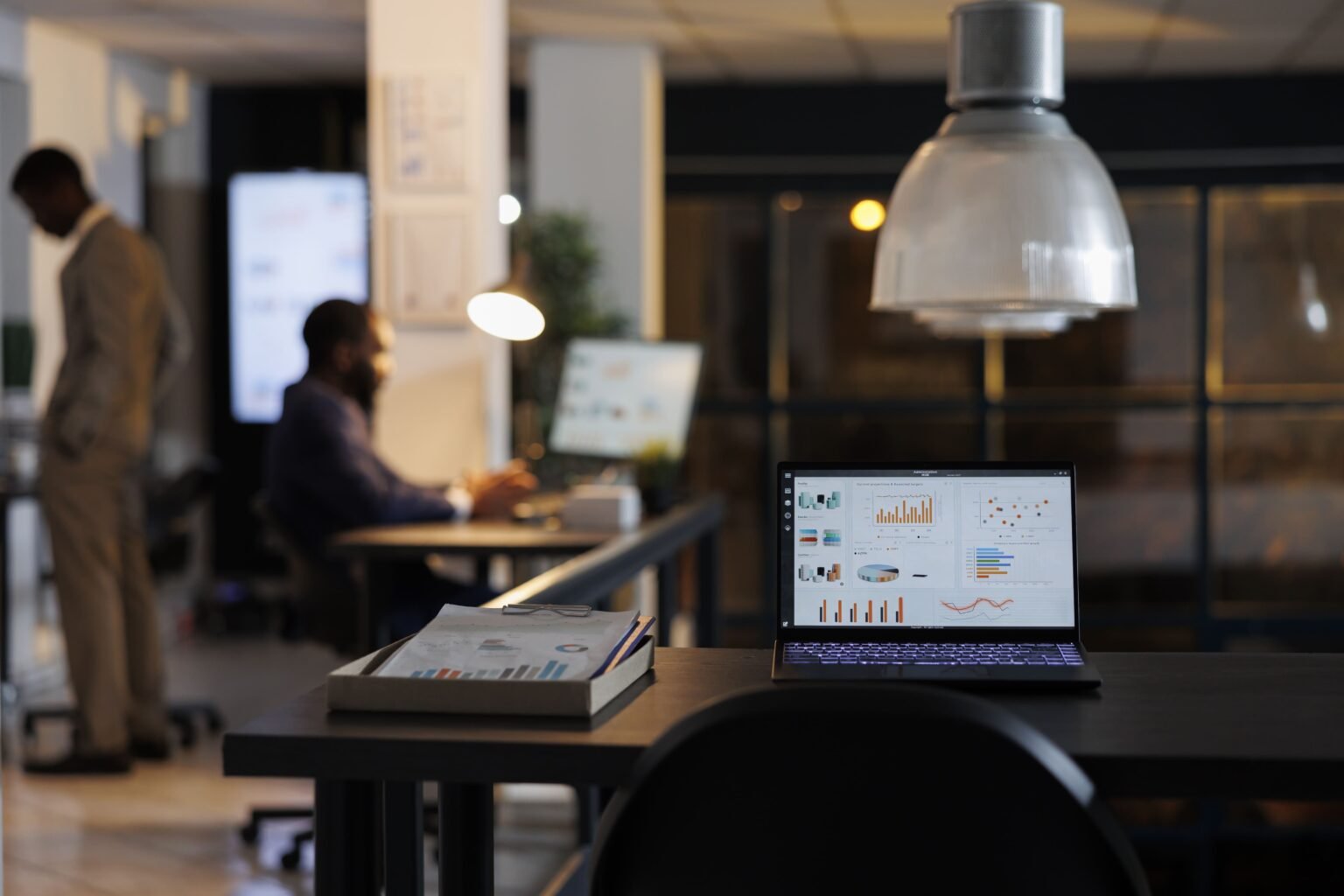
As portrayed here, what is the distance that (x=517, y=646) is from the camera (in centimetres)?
156

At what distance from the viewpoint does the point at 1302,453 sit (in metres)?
7.62

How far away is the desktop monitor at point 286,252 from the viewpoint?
7855 mm

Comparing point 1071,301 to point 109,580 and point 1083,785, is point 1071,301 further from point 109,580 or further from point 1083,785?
point 109,580

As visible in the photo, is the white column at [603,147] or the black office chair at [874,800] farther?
the white column at [603,147]

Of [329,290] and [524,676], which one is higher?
[329,290]

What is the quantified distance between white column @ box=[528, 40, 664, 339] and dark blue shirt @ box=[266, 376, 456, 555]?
3.14 metres

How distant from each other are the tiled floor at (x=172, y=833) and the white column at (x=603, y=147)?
9.38 ft

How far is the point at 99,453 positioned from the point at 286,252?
10.7ft

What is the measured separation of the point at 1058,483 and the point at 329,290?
658 cm

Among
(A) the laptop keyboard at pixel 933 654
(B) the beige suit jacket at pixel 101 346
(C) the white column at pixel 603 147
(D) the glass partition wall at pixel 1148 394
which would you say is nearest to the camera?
(A) the laptop keyboard at pixel 933 654

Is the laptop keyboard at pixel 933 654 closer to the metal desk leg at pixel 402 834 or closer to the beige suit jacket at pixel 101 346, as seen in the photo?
the metal desk leg at pixel 402 834

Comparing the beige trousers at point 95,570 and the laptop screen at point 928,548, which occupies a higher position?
the laptop screen at point 928,548

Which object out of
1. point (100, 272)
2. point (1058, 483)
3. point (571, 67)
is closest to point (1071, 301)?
point (1058, 483)

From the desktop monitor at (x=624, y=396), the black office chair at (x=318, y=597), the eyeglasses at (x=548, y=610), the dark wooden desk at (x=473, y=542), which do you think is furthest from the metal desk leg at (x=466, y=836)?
the desktop monitor at (x=624, y=396)
